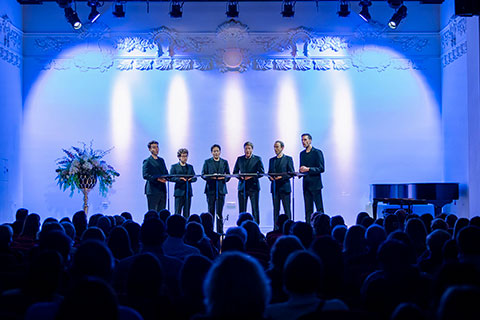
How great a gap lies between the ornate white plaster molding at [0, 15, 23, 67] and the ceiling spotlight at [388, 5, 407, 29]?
7.49 meters

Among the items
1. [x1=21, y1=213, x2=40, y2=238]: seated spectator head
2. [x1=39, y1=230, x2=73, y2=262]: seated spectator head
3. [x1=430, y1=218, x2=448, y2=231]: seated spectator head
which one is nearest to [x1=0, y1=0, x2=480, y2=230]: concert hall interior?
[x1=21, y1=213, x2=40, y2=238]: seated spectator head

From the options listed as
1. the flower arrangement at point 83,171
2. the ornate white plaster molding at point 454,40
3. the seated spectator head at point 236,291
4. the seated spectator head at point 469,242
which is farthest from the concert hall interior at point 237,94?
the seated spectator head at point 236,291

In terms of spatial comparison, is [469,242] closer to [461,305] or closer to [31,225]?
[461,305]

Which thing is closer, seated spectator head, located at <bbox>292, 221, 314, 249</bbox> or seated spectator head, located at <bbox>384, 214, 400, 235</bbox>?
seated spectator head, located at <bbox>292, 221, 314, 249</bbox>

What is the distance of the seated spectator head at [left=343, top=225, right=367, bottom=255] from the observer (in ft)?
13.9

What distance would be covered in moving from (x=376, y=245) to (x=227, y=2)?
804 centimetres

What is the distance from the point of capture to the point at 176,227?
4.21 meters

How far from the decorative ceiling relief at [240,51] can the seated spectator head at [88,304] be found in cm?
947

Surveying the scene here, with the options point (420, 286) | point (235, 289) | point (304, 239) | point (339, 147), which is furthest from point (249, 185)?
point (235, 289)

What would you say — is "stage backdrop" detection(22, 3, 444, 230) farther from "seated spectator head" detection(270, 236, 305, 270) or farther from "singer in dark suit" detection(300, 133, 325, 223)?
"seated spectator head" detection(270, 236, 305, 270)

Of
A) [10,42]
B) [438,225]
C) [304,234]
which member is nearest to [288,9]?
[10,42]

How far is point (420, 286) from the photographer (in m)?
2.76

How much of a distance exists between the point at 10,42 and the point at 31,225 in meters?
6.00

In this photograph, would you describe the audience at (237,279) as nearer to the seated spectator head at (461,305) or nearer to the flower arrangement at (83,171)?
the seated spectator head at (461,305)
